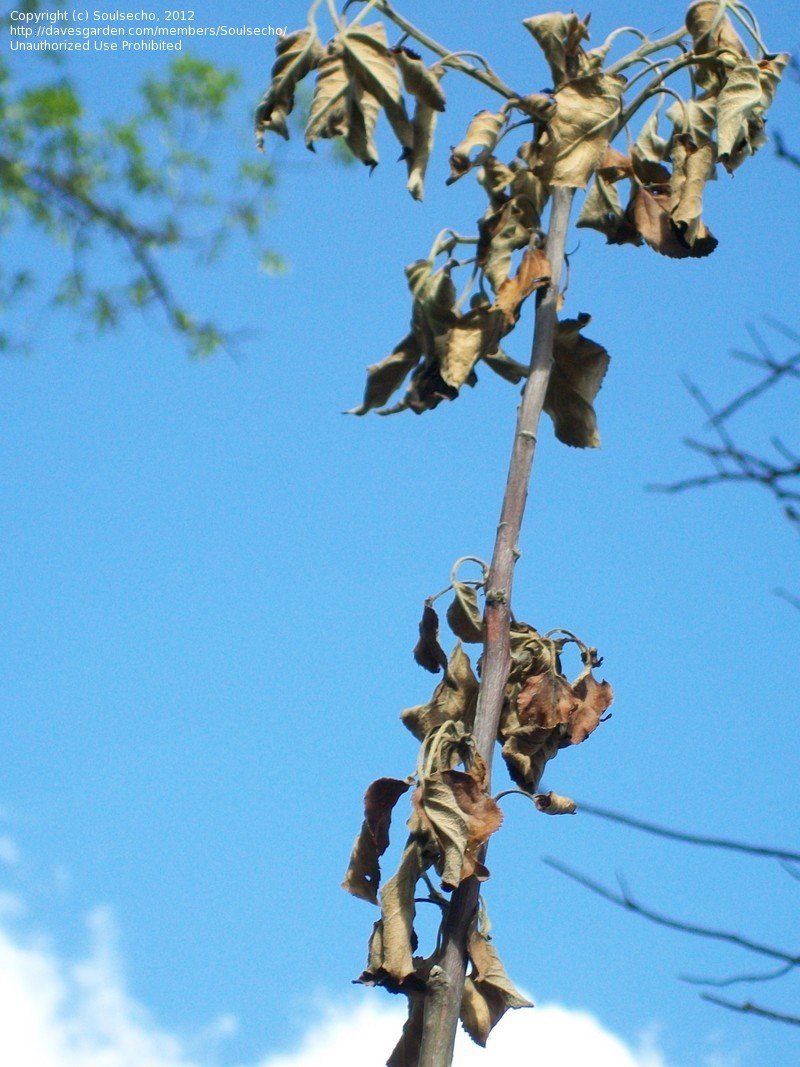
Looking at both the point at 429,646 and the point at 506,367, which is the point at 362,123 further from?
the point at 429,646

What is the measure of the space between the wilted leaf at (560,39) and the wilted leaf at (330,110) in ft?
1.20

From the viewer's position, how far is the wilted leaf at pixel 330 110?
217 centimetres

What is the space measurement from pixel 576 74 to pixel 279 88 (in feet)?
1.77

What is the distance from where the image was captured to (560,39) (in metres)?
2.28

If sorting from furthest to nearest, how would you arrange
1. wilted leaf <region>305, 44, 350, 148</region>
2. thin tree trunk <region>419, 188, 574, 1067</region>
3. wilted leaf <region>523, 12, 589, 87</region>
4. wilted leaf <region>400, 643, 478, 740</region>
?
wilted leaf <region>523, 12, 589, 87</region> → wilted leaf <region>305, 44, 350, 148</region> → wilted leaf <region>400, 643, 478, 740</region> → thin tree trunk <region>419, 188, 574, 1067</region>

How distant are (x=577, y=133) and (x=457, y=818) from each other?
1177mm

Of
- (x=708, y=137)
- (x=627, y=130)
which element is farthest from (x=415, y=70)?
(x=708, y=137)

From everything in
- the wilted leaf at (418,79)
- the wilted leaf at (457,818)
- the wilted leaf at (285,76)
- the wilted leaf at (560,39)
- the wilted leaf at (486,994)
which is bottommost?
the wilted leaf at (486,994)

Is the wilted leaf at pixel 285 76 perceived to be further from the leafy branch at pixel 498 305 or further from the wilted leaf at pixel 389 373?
the wilted leaf at pixel 389 373

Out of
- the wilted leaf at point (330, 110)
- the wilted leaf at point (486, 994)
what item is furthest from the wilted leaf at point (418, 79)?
the wilted leaf at point (486, 994)

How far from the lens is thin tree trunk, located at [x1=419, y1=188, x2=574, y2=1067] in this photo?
71.2 inches

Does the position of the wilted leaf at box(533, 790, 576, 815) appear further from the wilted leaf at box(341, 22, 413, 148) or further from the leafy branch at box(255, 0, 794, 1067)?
the wilted leaf at box(341, 22, 413, 148)

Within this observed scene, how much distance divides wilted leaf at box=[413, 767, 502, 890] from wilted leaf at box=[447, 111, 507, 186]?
3.39ft

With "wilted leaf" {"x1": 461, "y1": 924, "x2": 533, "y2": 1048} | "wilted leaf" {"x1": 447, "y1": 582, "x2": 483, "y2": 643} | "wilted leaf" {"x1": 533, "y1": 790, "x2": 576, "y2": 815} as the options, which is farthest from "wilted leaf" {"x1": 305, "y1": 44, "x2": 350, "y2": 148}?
"wilted leaf" {"x1": 461, "y1": 924, "x2": 533, "y2": 1048}
